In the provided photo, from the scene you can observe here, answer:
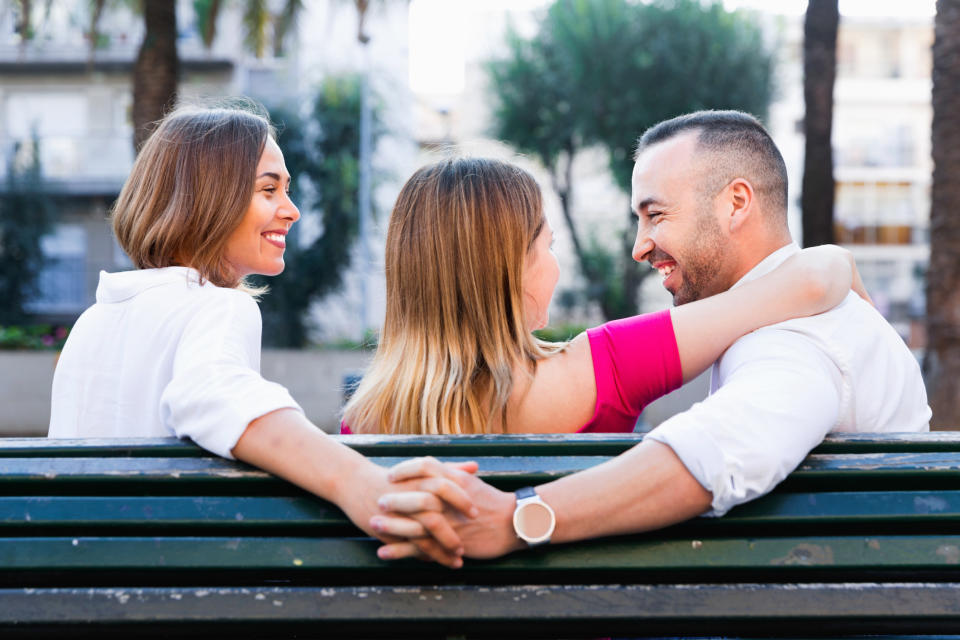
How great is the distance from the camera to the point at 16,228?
2183cm

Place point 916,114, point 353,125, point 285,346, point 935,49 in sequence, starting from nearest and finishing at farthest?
point 935,49, point 285,346, point 353,125, point 916,114

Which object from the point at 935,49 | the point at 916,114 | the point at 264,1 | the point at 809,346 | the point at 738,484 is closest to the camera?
the point at 738,484

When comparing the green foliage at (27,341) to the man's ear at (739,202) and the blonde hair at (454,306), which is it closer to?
the blonde hair at (454,306)

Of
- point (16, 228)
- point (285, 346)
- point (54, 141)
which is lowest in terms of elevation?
point (285, 346)

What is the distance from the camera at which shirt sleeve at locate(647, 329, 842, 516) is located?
1571 mm

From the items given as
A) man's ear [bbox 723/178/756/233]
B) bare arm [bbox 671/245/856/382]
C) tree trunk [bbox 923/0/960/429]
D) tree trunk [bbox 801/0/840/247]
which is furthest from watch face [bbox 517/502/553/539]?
tree trunk [bbox 801/0/840/247]

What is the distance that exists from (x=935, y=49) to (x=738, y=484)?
21.3 ft

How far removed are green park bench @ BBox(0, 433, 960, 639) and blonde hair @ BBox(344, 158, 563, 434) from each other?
0.29 m

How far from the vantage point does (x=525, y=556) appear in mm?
1599

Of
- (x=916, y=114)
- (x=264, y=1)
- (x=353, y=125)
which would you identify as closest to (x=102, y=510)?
(x=264, y=1)

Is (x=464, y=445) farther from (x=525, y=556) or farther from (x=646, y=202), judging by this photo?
(x=646, y=202)

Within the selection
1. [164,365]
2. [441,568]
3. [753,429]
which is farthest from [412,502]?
[164,365]

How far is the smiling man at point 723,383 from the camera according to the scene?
157 cm

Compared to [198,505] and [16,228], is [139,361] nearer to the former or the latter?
[198,505]
